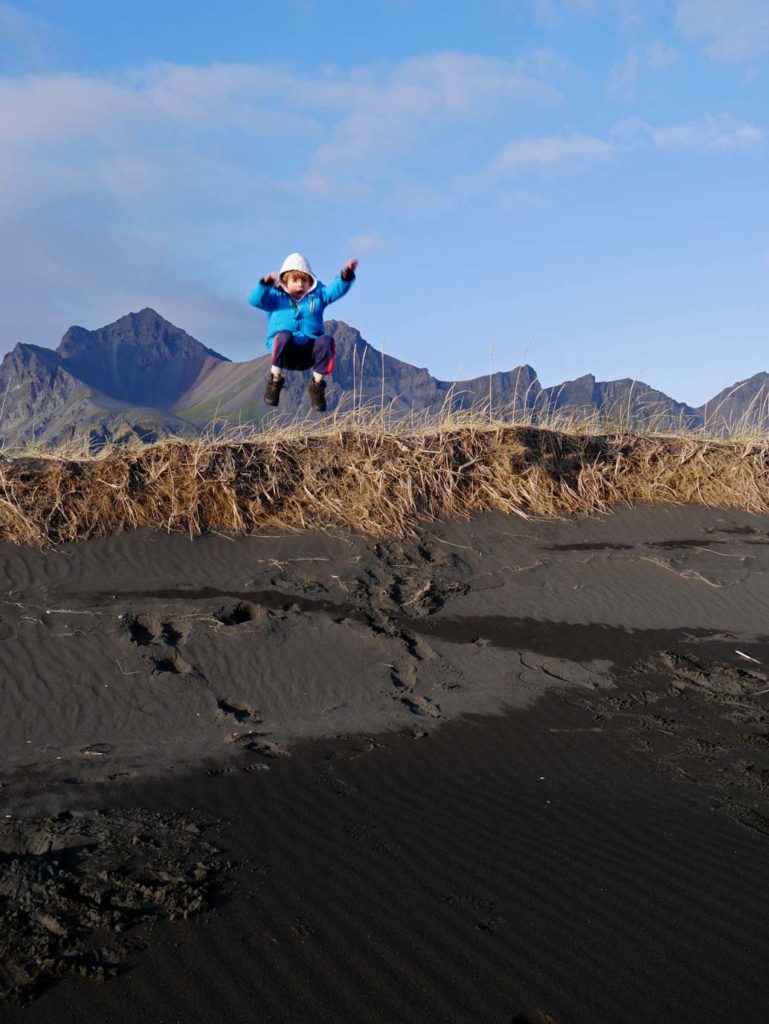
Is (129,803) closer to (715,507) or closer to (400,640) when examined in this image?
(400,640)

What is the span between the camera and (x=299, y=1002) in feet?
9.45

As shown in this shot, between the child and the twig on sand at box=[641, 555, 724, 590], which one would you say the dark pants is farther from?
the twig on sand at box=[641, 555, 724, 590]

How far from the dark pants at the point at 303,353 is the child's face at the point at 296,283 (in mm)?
380

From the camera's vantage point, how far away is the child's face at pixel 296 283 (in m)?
7.56

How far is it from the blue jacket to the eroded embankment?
159 centimetres

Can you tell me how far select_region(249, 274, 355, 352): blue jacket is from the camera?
754 cm

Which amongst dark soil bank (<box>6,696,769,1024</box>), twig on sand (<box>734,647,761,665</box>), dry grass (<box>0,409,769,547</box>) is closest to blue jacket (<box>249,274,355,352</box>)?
dry grass (<box>0,409,769,547</box>)

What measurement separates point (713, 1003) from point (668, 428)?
9.82 meters

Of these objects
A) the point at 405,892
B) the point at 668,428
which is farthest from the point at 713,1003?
the point at 668,428

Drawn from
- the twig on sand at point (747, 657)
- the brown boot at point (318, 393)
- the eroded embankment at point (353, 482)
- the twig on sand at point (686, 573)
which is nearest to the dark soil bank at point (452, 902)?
the twig on sand at point (747, 657)

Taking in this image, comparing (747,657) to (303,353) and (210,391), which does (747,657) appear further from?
(210,391)

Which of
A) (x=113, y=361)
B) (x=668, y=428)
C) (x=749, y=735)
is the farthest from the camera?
(x=113, y=361)

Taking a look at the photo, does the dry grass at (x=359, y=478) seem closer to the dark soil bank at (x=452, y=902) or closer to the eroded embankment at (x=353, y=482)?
the eroded embankment at (x=353, y=482)

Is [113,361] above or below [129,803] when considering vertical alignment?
above
